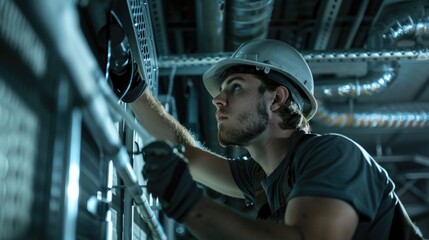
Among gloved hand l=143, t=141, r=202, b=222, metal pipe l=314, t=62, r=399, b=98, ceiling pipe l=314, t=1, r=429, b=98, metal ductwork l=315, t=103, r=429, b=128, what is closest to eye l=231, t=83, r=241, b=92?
gloved hand l=143, t=141, r=202, b=222

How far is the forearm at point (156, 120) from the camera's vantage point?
6.20 ft

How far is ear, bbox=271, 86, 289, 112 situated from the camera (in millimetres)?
1809

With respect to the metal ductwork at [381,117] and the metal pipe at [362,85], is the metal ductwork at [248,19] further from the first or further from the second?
the metal ductwork at [381,117]

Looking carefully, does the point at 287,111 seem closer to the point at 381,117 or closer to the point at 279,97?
the point at 279,97

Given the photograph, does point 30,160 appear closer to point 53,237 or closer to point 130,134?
point 53,237

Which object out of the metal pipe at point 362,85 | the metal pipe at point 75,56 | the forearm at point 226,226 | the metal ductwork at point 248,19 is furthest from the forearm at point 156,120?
the metal pipe at point 362,85

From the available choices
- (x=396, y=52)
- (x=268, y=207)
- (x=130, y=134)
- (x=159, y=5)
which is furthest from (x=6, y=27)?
(x=396, y=52)

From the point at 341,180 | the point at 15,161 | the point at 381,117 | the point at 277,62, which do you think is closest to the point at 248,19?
the point at 277,62

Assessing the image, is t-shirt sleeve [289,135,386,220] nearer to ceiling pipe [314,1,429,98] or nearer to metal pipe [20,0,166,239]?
metal pipe [20,0,166,239]

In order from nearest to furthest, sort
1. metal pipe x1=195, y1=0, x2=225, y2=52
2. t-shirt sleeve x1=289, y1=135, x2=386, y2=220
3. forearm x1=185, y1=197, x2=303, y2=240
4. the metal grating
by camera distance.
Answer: the metal grating, forearm x1=185, y1=197, x2=303, y2=240, t-shirt sleeve x1=289, y1=135, x2=386, y2=220, metal pipe x1=195, y1=0, x2=225, y2=52

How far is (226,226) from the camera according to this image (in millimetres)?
1169

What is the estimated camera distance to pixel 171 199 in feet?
3.39

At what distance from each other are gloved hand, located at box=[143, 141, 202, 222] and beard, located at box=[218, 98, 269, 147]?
0.65 m

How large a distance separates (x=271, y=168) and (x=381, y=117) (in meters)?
1.96
